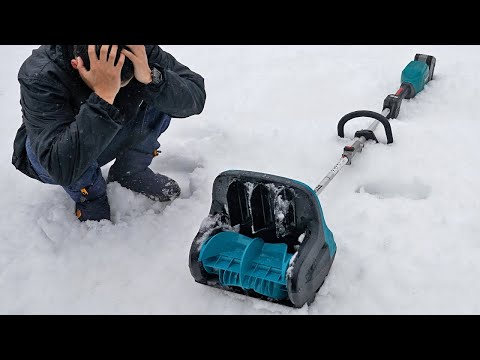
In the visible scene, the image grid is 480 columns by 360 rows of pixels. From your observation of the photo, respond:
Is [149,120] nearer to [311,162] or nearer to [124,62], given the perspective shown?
[124,62]

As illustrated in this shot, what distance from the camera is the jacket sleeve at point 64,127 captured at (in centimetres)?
189

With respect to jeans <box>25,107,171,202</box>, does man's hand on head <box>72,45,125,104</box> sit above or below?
above

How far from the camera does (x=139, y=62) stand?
2.01 metres

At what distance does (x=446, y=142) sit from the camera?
2.78 metres

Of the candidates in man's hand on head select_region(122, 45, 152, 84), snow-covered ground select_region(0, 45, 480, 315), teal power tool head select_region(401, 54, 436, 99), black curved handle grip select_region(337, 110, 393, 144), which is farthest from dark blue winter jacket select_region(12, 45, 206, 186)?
teal power tool head select_region(401, 54, 436, 99)

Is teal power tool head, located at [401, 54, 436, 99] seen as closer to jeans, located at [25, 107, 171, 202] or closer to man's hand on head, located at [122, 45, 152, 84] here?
jeans, located at [25, 107, 171, 202]

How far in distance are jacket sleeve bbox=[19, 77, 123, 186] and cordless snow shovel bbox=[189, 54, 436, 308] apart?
1.68ft

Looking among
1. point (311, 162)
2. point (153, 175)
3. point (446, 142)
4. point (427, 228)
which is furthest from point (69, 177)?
point (446, 142)

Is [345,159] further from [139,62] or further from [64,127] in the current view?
[64,127]

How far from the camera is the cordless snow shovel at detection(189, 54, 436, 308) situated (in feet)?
6.07

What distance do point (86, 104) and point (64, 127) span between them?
15cm

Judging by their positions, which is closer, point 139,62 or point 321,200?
point 139,62

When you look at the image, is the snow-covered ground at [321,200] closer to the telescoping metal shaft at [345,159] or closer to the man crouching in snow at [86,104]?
the telescoping metal shaft at [345,159]

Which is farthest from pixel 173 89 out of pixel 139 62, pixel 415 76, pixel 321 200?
pixel 415 76
